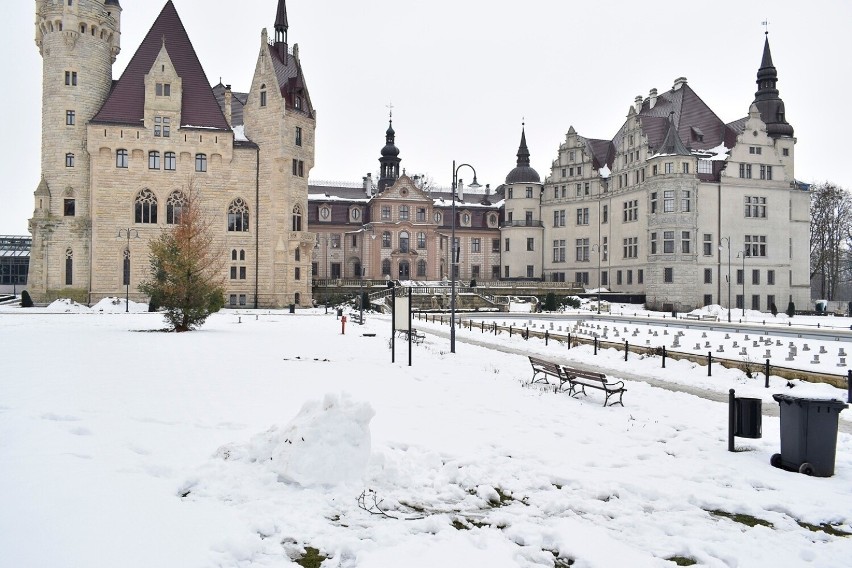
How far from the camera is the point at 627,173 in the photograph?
6175 cm

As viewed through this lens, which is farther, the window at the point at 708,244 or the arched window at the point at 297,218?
Result: the window at the point at 708,244

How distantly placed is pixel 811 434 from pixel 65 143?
60.5 metres

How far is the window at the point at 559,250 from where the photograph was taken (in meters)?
70.3

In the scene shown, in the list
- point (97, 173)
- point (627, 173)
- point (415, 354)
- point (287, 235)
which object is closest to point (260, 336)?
point (415, 354)

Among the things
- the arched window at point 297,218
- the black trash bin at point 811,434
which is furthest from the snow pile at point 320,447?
the arched window at point 297,218

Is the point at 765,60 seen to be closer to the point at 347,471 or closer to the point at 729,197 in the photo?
the point at 729,197

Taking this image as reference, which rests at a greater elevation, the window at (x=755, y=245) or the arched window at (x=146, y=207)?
the arched window at (x=146, y=207)

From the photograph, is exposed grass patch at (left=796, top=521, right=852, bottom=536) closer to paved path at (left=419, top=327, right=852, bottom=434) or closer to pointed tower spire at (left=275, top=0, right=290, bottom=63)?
paved path at (left=419, top=327, right=852, bottom=434)

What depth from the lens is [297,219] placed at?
5625cm

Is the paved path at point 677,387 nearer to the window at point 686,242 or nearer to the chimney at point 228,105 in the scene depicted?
the window at point 686,242

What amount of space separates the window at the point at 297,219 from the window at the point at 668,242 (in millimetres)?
36986

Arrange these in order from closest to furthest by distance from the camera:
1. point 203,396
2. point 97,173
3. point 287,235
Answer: point 203,396 < point 97,173 < point 287,235

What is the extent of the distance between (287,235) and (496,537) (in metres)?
51.4

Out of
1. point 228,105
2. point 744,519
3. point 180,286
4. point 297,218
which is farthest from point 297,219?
point 744,519
